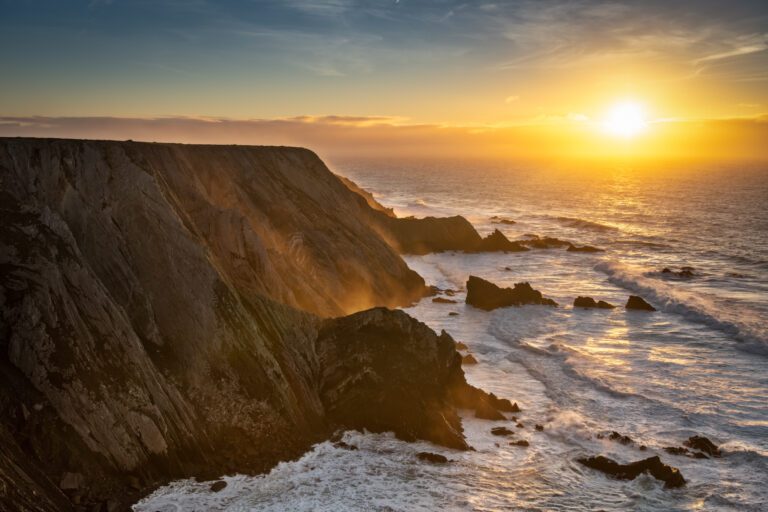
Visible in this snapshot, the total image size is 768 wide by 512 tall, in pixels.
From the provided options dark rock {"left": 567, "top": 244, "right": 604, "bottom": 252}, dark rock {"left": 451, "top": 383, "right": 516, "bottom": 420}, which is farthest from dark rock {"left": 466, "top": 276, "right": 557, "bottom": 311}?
dark rock {"left": 567, "top": 244, "right": 604, "bottom": 252}

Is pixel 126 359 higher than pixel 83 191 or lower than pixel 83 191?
lower

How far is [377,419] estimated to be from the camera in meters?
20.6

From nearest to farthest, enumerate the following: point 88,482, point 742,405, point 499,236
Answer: point 88,482 → point 742,405 → point 499,236

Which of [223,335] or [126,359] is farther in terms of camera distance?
[223,335]

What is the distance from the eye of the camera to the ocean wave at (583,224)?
272 feet

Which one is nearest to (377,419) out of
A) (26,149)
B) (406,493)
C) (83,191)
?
(406,493)

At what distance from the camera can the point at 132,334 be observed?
57.1 ft

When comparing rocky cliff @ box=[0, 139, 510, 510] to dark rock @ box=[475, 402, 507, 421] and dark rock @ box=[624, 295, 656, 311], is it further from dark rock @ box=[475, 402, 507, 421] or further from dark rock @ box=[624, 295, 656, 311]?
dark rock @ box=[624, 295, 656, 311]

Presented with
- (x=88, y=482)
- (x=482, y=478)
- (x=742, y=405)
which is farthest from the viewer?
(x=742, y=405)

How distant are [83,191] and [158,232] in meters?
2.96

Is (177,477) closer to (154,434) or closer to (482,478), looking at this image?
(154,434)

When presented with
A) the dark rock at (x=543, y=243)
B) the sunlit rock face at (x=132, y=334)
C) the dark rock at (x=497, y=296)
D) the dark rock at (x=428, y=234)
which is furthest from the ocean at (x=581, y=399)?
the dark rock at (x=543, y=243)

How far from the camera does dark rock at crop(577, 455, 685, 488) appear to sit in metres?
18.1

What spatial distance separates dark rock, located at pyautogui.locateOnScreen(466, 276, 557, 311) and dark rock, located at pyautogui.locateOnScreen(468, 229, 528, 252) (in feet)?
66.6
